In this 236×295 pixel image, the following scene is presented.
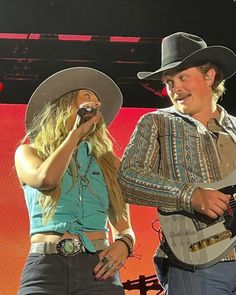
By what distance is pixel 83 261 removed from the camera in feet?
6.07

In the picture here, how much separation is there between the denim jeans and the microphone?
50 centimetres

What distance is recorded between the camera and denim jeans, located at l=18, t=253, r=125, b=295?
1795 mm

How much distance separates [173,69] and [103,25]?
0.86 meters

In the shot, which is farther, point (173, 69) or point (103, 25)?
point (103, 25)

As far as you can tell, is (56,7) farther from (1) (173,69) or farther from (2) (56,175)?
(2) (56,175)

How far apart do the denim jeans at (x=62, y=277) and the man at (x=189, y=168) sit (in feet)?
0.80

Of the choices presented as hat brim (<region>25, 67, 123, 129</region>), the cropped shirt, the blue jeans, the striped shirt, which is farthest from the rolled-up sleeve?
hat brim (<region>25, 67, 123, 129</region>)

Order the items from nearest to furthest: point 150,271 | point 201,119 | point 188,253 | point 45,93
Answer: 1. point 188,253
2. point 201,119
3. point 45,93
4. point 150,271

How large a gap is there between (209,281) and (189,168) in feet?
1.32

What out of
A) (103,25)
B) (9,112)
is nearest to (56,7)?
(103,25)

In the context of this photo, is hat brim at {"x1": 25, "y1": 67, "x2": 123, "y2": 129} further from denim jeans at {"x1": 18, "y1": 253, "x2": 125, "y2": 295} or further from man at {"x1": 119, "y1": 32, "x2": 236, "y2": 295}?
denim jeans at {"x1": 18, "y1": 253, "x2": 125, "y2": 295}

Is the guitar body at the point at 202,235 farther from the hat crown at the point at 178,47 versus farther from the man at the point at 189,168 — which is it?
the hat crown at the point at 178,47

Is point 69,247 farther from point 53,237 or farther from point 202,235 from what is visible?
point 202,235

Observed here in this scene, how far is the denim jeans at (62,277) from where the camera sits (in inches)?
70.7
